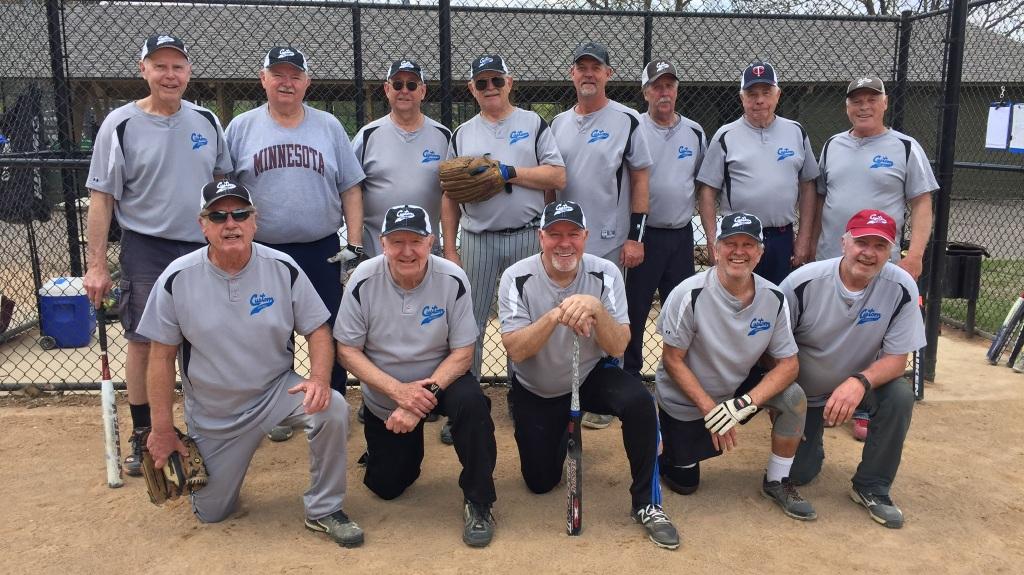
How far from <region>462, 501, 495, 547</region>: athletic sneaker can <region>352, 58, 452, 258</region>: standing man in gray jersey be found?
1567 millimetres

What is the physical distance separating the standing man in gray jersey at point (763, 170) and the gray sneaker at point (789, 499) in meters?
1.31

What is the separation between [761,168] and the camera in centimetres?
438

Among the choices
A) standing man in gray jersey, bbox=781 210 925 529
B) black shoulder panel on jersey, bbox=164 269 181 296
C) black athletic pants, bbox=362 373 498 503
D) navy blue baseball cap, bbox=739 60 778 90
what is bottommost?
black athletic pants, bbox=362 373 498 503

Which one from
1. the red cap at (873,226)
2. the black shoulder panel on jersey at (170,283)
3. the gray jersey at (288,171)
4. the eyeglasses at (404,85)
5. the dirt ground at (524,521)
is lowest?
the dirt ground at (524,521)

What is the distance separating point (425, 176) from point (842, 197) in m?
2.24

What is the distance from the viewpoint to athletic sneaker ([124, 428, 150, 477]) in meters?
3.86

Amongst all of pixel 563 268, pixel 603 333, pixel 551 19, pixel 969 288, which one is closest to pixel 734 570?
pixel 603 333

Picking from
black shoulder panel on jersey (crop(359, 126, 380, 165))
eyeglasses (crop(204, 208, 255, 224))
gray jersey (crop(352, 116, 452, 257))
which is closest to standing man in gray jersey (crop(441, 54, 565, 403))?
gray jersey (crop(352, 116, 452, 257))

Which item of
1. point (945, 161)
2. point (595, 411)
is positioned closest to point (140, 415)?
point (595, 411)

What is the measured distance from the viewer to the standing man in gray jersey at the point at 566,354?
10.8ft

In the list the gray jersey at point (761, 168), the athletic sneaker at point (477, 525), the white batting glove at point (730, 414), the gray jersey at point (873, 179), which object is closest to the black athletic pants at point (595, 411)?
the white batting glove at point (730, 414)

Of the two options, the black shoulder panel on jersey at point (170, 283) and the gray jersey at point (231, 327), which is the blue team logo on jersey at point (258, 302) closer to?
the gray jersey at point (231, 327)

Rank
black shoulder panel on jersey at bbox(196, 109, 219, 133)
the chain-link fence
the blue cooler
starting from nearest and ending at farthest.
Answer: black shoulder panel on jersey at bbox(196, 109, 219, 133), the chain-link fence, the blue cooler

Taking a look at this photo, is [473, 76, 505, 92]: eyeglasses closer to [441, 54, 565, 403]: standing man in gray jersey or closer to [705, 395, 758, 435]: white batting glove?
[441, 54, 565, 403]: standing man in gray jersey
